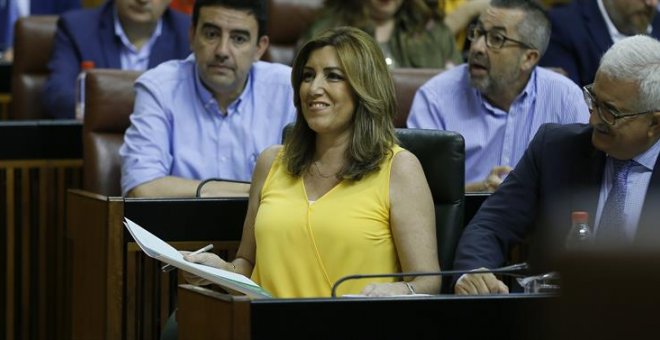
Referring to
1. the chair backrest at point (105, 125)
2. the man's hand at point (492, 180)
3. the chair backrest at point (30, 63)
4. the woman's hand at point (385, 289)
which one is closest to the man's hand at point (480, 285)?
the woman's hand at point (385, 289)

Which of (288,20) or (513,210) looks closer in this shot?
(513,210)

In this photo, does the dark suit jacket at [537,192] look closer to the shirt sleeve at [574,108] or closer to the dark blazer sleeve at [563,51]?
the shirt sleeve at [574,108]

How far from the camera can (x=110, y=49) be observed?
529cm

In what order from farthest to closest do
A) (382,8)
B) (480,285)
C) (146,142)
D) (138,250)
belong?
(382,8) < (146,142) < (138,250) < (480,285)

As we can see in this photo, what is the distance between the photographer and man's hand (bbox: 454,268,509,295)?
2797 millimetres

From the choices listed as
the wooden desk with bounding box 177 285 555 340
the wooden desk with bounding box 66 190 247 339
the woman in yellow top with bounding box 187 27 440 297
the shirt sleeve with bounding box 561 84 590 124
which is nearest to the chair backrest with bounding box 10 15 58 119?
the wooden desk with bounding box 66 190 247 339

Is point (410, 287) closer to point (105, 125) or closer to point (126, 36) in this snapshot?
point (105, 125)

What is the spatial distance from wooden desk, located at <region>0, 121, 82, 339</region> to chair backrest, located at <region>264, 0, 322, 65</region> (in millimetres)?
1532

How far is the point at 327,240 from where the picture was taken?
307 centimetres

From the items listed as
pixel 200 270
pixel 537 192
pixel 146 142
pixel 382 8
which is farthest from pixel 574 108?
pixel 200 270

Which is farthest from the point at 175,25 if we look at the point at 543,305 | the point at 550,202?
the point at 543,305

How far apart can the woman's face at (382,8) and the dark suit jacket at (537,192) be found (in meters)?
2.31

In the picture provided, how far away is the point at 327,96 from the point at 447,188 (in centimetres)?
36

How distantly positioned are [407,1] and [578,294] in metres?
4.29
